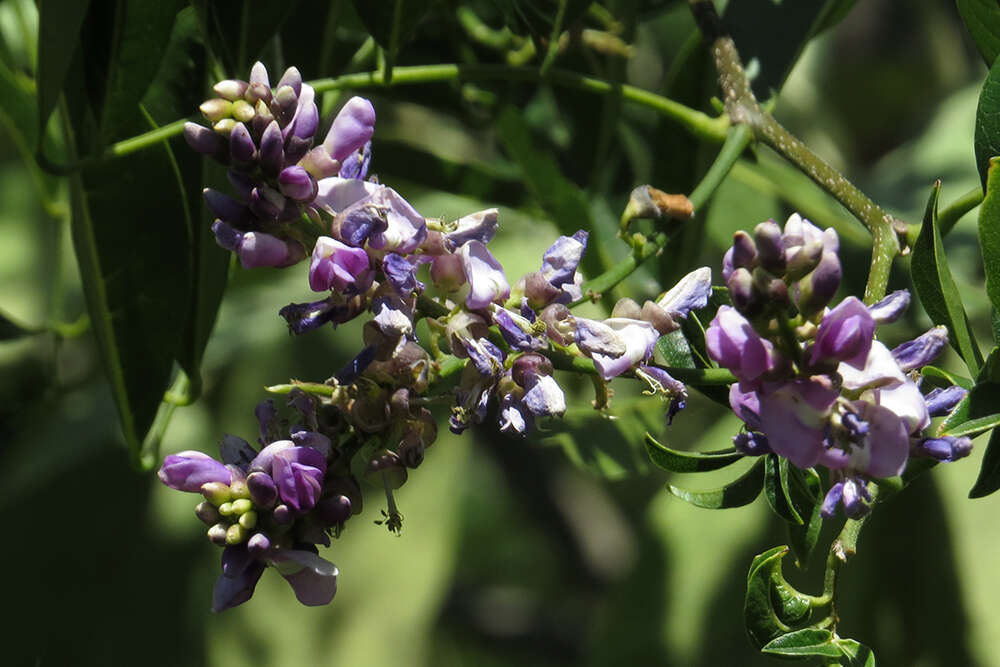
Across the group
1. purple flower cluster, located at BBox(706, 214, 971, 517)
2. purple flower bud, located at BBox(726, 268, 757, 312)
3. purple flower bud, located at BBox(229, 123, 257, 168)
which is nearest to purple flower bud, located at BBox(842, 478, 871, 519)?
purple flower cluster, located at BBox(706, 214, 971, 517)

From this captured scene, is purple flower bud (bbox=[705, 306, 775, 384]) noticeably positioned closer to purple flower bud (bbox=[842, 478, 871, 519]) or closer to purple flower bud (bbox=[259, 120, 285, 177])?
purple flower bud (bbox=[842, 478, 871, 519])

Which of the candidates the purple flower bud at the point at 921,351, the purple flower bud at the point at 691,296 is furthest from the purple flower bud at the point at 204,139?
the purple flower bud at the point at 921,351

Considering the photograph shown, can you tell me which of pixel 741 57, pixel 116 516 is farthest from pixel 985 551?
pixel 116 516

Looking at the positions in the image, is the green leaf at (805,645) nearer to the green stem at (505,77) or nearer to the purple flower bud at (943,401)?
the purple flower bud at (943,401)

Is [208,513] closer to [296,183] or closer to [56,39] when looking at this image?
[296,183]

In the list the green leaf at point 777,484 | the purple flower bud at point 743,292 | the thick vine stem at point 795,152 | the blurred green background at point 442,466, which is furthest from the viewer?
the blurred green background at point 442,466

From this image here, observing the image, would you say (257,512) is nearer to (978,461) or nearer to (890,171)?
(978,461)

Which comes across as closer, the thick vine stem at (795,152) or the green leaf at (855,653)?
the green leaf at (855,653)
